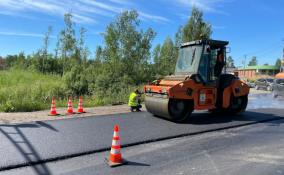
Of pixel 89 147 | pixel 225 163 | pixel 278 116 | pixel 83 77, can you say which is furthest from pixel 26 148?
pixel 83 77

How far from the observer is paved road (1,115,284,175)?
554 centimetres

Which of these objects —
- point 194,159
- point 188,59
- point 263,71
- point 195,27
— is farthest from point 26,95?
point 263,71

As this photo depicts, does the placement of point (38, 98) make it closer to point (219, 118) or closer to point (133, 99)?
point (133, 99)

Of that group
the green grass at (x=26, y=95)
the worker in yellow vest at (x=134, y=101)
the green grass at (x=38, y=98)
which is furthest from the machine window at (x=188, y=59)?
the green grass at (x=26, y=95)

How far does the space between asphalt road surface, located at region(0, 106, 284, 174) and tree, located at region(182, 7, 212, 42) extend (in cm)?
1886

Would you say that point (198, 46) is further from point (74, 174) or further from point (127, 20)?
point (127, 20)

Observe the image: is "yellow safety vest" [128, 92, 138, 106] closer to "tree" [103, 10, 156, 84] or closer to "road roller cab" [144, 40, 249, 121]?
"road roller cab" [144, 40, 249, 121]

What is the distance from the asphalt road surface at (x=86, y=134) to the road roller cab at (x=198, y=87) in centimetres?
48

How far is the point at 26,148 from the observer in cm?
677

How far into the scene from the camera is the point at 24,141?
7.39m

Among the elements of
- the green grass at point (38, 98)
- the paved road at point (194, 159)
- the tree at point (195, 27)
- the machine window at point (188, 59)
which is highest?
the tree at point (195, 27)

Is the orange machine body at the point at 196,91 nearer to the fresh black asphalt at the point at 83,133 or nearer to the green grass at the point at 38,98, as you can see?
the fresh black asphalt at the point at 83,133

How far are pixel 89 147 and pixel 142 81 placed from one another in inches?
857

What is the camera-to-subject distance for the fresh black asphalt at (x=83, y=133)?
642cm
